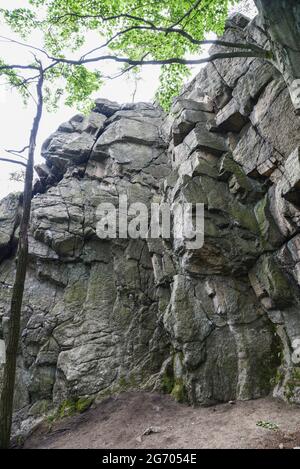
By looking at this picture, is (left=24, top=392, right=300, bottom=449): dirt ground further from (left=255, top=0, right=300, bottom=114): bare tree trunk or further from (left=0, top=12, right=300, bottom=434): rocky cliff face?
(left=255, top=0, right=300, bottom=114): bare tree trunk

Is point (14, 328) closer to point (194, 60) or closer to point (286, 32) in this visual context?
point (194, 60)

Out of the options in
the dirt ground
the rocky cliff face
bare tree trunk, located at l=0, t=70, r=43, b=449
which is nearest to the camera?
the dirt ground

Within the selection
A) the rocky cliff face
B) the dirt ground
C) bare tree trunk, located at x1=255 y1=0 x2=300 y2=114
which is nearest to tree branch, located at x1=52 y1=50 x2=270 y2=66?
bare tree trunk, located at x1=255 y1=0 x2=300 y2=114

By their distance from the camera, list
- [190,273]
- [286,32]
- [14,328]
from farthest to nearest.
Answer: [190,273] → [14,328] → [286,32]

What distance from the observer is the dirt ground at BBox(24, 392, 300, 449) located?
7016 mm

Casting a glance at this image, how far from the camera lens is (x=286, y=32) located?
7.12 meters

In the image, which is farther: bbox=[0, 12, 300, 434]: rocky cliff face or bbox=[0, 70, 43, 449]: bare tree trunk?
bbox=[0, 12, 300, 434]: rocky cliff face

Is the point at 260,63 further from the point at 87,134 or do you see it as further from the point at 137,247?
the point at 87,134

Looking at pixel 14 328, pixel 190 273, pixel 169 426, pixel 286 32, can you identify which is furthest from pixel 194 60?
pixel 169 426

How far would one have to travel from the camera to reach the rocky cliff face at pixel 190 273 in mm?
10039

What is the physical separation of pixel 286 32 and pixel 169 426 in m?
11.2

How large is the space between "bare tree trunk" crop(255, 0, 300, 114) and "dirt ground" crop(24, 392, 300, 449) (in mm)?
8184

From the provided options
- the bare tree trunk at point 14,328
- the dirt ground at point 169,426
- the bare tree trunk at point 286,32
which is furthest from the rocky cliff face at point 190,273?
the bare tree trunk at point 14,328

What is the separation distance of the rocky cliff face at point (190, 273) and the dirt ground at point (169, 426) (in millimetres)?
571
